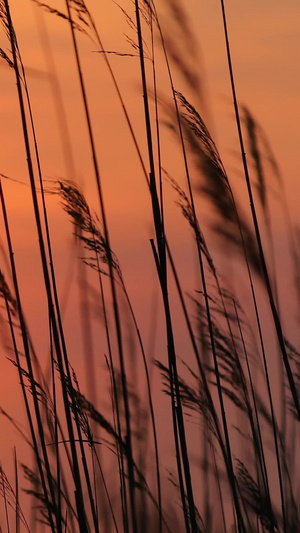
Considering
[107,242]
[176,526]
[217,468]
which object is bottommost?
[176,526]

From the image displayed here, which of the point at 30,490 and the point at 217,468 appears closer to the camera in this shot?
the point at 30,490

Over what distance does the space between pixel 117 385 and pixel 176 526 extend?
420 millimetres

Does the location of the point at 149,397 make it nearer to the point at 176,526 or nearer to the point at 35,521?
the point at 176,526

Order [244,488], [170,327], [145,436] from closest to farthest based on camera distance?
1. [170,327]
2. [244,488]
3. [145,436]

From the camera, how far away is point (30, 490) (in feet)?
6.55

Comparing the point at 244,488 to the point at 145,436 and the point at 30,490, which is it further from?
the point at 30,490

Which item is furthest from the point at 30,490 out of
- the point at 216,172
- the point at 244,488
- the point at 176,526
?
the point at 216,172

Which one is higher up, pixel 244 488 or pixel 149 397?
pixel 149 397

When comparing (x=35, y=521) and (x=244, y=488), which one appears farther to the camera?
(x=35, y=521)

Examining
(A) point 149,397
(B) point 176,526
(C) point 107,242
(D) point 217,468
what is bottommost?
(B) point 176,526

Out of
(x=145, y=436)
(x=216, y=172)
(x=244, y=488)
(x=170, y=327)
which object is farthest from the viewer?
(x=145, y=436)

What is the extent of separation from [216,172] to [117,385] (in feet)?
2.25

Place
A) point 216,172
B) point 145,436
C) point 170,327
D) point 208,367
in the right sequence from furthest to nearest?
point 145,436 → point 208,367 → point 216,172 → point 170,327

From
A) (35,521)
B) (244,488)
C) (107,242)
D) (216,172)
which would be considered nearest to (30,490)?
(35,521)
